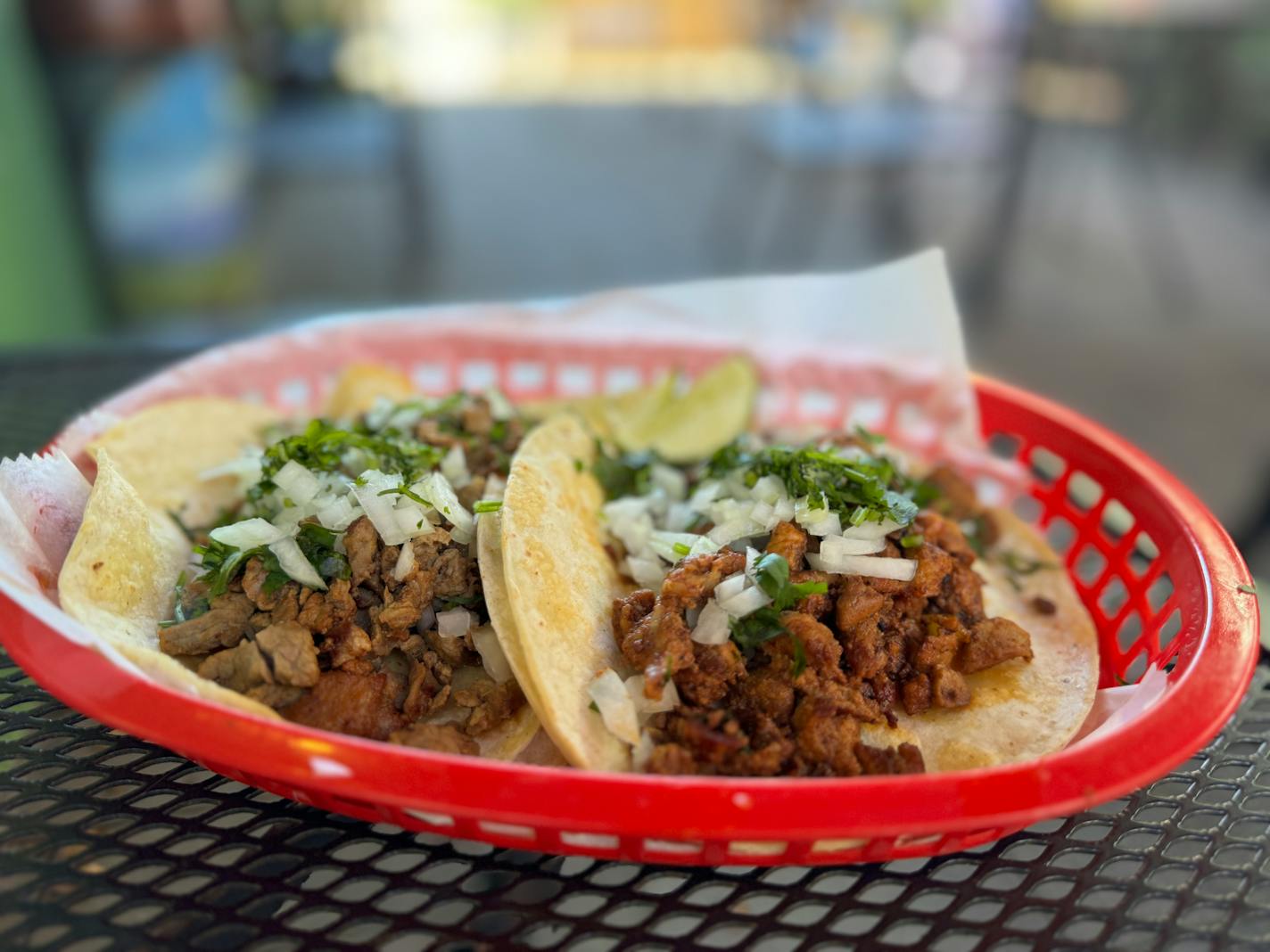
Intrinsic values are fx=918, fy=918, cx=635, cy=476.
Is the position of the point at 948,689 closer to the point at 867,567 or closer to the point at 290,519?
the point at 867,567

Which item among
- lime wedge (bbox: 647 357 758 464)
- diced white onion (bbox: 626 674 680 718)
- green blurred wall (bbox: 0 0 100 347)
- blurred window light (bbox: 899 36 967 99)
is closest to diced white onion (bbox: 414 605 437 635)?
diced white onion (bbox: 626 674 680 718)

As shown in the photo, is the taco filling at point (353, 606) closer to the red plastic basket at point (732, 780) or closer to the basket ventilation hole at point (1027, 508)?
the red plastic basket at point (732, 780)

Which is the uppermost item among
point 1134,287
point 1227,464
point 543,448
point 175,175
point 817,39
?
point 817,39

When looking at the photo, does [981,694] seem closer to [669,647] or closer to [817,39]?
[669,647]

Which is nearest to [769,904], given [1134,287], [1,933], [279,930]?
[279,930]

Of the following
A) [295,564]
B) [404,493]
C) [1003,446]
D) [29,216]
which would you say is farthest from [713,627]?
[29,216]

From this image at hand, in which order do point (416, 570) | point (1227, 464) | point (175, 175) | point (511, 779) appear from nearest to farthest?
point (511, 779) < point (416, 570) < point (175, 175) < point (1227, 464)
